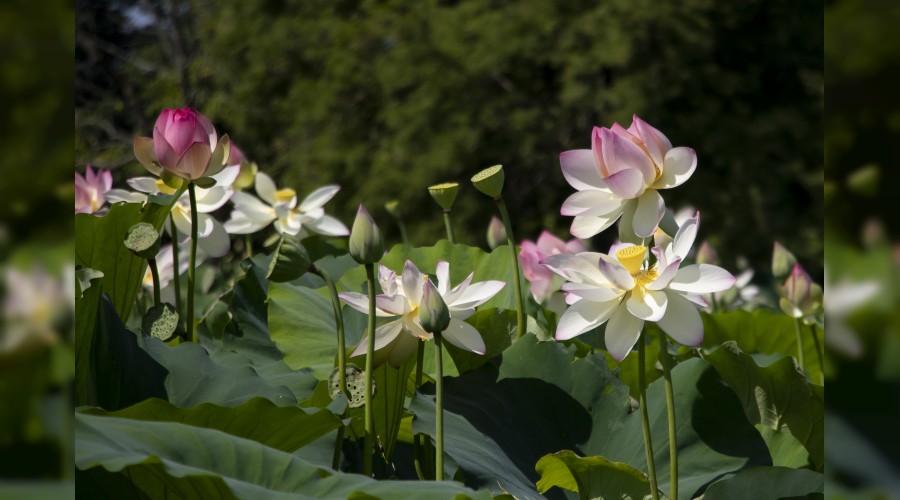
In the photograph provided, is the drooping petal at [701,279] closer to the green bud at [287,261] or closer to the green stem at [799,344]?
the green bud at [287,261]

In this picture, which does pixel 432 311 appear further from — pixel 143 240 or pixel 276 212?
pixel 276 212

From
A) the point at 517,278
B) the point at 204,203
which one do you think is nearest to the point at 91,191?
the point at 204,203

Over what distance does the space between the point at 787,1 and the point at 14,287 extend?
7.41 m

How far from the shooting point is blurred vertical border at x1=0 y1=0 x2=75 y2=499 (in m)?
0.29

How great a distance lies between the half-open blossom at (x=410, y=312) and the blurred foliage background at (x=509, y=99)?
5510 millimetres

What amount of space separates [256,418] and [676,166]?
393 mm

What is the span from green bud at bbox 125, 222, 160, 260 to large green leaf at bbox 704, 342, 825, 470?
21.3 inches

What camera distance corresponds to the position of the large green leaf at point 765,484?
0.77 m

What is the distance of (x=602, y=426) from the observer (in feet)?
3.05

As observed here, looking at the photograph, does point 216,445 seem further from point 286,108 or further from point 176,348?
point 286,108

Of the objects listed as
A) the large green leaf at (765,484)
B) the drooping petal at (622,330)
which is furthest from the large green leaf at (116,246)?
the large green leaf at (765,484)

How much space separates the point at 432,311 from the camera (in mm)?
738

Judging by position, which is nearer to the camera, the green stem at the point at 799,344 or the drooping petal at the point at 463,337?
the drooping petal at the point at 463,337

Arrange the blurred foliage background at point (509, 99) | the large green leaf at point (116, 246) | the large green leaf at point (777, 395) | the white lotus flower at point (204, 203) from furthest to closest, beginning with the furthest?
Answer: the blurred foliage background at point (509, 99) → the white lotus flower at point (204, 203) → the large green leaf at point (116, 246) → the large green leaf at point (777, 395)
